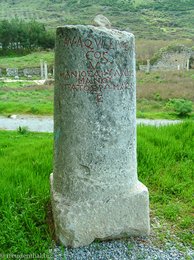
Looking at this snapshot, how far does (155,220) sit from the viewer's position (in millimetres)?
4340

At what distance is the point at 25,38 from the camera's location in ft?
204

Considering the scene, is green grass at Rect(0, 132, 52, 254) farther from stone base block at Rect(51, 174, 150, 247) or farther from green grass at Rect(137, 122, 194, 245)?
green grass at Rect(137, 122, 194, 245)

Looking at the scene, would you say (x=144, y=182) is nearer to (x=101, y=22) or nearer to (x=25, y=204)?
(x=25, y=204)

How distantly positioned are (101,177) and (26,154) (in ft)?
8.78

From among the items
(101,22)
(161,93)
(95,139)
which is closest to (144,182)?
(95,139)

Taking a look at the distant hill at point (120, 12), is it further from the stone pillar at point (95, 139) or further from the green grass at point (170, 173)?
the stone pillar at point (95, 139)

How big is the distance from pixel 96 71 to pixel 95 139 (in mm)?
681

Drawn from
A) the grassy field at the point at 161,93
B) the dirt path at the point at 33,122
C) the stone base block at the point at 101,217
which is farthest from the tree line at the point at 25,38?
the stone base block at the point at 101,217

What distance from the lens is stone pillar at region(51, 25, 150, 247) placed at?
3.58 meters

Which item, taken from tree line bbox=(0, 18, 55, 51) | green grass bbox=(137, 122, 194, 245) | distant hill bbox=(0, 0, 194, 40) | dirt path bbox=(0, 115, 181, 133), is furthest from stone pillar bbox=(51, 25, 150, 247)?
distant hill bbox=(0, 0, 194, 40)

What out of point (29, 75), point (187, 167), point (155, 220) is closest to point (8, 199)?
Result: point (155, 220)

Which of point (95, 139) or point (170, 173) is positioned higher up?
point (95, 139)

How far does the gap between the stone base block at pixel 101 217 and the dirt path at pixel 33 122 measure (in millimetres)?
9103

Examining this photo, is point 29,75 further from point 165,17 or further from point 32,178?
point 165,17
